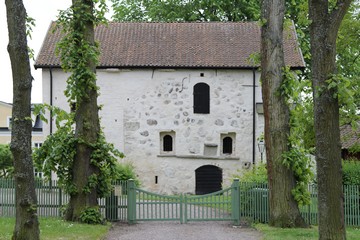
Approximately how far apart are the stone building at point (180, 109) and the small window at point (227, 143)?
0.16 feet

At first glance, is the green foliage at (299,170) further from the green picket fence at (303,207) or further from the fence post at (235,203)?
the fence post at (235,203)

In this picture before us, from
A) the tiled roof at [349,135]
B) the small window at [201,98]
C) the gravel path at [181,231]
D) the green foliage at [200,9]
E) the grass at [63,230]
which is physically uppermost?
the green foliage at [200,9]

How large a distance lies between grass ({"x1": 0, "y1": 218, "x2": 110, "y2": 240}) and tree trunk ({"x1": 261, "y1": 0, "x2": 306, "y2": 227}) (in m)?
4.75

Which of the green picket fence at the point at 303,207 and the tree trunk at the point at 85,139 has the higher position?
the tree trunk at the point at 85,139

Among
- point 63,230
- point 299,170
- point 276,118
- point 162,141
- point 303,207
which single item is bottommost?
point 63,230

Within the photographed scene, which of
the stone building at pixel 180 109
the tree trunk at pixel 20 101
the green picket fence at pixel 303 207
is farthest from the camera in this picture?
the stone building at pixel 180 109

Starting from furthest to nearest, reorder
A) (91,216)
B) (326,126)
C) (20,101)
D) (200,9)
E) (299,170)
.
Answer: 1. (200,9)
2. (91,216)
3. (299,170)
4. (20,101)
5. (326,126)

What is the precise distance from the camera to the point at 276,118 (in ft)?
55.0

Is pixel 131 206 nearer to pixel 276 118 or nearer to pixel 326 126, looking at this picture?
pixel 276 118

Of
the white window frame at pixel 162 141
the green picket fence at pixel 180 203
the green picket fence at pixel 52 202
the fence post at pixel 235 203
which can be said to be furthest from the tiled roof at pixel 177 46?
the fence post at pixel 235 203

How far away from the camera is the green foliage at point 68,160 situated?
17.4 metres

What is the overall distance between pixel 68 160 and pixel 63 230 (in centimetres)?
295

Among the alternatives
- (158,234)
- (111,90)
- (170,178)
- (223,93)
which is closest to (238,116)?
(223,93)

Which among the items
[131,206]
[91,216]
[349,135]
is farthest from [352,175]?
[91,216]
